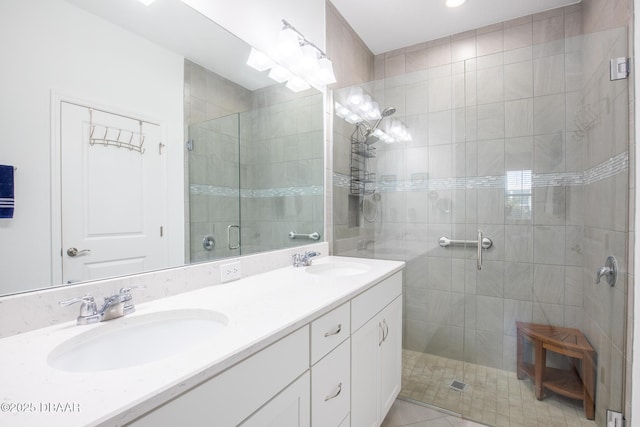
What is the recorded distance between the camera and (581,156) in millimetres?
1771

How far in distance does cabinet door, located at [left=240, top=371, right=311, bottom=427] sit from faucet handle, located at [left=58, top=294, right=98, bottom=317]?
55 cm

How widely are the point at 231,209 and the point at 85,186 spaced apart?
61 cm

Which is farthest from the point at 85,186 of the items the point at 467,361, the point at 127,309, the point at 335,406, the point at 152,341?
the point at 467,361

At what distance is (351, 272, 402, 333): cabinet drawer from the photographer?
1.23m

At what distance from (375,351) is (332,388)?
0.43 metres

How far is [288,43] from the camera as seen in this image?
172cm

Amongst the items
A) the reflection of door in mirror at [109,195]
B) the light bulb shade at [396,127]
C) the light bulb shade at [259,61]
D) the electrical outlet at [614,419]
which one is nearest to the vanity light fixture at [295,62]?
the light bulb shade at [259,61]

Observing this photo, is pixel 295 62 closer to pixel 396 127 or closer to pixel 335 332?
pixel 396 127

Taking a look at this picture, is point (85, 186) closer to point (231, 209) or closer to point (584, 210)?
point (231, 209)

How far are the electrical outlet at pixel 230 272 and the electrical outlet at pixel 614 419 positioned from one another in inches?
78.7

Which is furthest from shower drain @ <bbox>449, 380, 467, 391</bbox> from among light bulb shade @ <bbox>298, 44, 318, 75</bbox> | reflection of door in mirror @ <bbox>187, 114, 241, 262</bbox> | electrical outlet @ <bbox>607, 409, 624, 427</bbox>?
light bulb shade @ <bbox>298, 44, 318, 75</bbox>

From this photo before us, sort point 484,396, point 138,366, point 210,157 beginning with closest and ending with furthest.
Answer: point 138,366
point 210,157
point 484,396

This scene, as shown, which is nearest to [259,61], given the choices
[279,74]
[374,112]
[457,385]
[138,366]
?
[279,74]

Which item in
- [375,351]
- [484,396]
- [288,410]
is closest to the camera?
[288,410]
